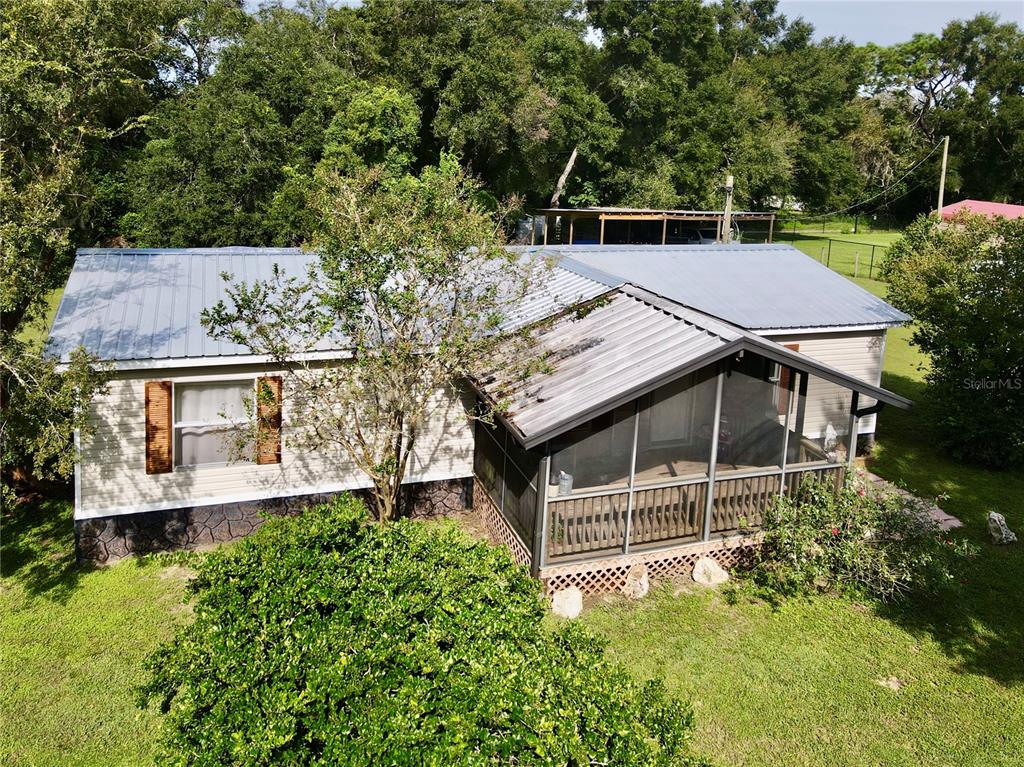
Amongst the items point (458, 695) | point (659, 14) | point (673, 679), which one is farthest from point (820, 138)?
point (458, 695)

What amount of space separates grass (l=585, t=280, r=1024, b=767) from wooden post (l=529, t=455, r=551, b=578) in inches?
36.1

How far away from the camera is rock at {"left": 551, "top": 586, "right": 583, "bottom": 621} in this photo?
9.64 meters

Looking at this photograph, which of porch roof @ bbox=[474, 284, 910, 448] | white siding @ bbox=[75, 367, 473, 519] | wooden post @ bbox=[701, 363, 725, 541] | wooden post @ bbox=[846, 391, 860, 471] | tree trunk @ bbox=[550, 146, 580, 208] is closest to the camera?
porch roof @ bbox=[474, 284, 910, 448]

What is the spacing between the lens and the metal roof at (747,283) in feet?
47.6

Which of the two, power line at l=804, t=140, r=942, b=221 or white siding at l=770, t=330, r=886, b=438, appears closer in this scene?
white siding at l=770, t=330, r=886, b=438

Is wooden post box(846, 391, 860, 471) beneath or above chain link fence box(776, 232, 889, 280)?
beneath

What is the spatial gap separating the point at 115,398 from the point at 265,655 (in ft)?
20.5

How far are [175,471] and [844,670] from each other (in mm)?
8756

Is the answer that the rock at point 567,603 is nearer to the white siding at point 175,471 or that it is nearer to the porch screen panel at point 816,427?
the white siding at point 175,471

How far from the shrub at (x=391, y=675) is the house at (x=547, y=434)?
3.02 meters

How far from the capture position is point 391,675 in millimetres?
5266

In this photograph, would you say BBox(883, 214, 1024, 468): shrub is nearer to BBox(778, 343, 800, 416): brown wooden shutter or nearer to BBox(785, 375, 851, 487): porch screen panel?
BBox(785, 375, 851, 487): porch screen panel

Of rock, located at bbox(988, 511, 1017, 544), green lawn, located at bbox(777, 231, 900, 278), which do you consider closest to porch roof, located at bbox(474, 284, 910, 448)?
rock, located at bbox(988, 511, 1017, 544)

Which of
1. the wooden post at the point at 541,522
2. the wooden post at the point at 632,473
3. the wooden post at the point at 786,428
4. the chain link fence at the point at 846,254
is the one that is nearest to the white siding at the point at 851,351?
the wooden post at the point at 786,428
